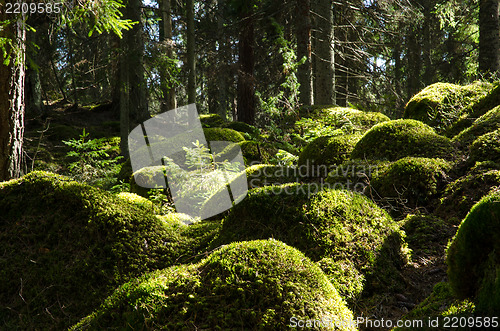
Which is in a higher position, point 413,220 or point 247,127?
point 247,127

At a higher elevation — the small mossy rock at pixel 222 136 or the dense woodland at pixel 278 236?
the small mossy rock at pixel 222 136

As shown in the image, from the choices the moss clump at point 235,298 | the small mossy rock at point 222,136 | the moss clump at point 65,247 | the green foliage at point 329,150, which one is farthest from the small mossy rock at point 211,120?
the moss clump at point 235,298

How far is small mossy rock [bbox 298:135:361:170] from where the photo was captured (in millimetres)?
5316

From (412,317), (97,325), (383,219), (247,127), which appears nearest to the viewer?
(412,317)

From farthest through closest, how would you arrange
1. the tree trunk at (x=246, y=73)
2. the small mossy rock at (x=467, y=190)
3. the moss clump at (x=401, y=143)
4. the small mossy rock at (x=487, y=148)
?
the tree trunk at (x=246, y=73) < the moss clump at (x=401, y=143) < the small mossy rock at (x=487, y=148) < the small mossy rock at (x=467, y=190)

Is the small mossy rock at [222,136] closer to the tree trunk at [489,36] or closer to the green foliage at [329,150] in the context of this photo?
the green foliage at [329,150]

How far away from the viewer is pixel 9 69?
4461 mm

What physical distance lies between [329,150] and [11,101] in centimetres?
488

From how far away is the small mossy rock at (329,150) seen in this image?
5.32 m

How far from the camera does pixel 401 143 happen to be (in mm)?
4602

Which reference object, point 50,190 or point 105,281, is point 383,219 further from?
point 50,190

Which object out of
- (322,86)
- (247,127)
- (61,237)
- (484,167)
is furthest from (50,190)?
(322,86)

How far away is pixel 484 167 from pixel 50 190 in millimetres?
4825

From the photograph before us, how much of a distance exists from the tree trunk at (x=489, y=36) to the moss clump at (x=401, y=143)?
472 centimetres
